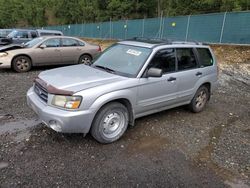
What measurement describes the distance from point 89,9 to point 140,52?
1766 inches

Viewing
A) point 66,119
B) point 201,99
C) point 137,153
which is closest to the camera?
point 66,119

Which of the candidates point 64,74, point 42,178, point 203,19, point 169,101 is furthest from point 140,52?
point 203,19

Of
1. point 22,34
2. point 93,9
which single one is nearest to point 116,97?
point 22,34

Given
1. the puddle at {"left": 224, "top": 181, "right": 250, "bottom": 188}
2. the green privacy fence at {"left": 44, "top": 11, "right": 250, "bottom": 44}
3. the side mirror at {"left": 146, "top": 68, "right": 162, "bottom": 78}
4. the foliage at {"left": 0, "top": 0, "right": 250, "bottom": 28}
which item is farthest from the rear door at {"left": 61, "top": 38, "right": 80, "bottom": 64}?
the foliage at {"left": 0, "top": 0, "right": 250, "bottom": 28}

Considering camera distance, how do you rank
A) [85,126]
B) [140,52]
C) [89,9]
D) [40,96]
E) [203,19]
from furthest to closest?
[89,9]
[203,19]
[140,52]
[40,96]
[85,126]

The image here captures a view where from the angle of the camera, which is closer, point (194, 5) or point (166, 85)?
point (166, 85)

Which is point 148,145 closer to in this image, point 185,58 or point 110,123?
point 110,123

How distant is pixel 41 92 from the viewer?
4.27 m

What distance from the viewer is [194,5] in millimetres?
30609

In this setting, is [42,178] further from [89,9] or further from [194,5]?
[89,9]

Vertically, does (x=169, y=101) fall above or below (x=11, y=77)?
above

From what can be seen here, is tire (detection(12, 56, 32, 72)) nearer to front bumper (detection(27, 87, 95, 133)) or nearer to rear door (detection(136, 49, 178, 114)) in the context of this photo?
front bumper (detection(27, 87, 95, 133))

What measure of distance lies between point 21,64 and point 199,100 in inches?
268

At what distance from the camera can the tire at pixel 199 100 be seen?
608 cm
